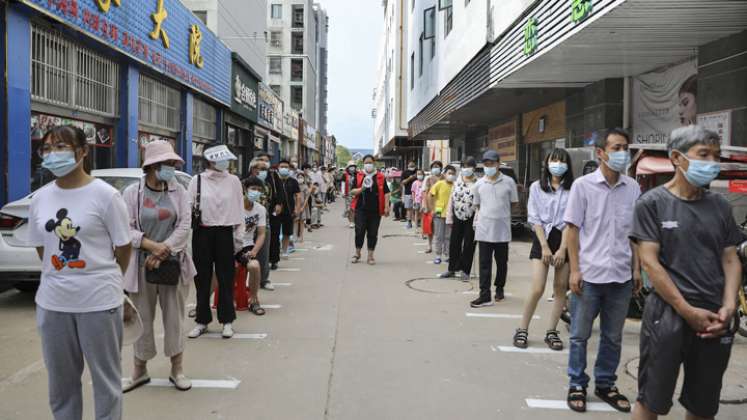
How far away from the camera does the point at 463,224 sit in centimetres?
941

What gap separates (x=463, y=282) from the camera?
9320 millimetres

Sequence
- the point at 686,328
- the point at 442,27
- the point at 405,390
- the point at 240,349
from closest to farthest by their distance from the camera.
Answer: the point at 686,328, the point at 405,390, the point at 240,349, the point at 442,27

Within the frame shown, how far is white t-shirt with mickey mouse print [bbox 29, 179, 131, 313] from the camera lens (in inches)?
126

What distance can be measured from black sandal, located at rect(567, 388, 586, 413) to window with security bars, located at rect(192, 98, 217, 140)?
1733cm

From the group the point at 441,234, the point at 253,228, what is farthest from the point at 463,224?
the point at 253,228

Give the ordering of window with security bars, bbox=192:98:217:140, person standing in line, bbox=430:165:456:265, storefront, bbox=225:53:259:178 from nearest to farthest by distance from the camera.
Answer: person standing in line, bbox=430:165:456:265
window with security bars, bbox=192:98:217:140
storefront, bbox=225:53:259:178

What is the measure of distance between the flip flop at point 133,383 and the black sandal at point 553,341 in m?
3.49

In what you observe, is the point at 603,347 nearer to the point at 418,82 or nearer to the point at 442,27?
the point at 442,27

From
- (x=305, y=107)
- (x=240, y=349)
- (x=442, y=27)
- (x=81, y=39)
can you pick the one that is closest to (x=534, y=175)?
(x=442, y=27)

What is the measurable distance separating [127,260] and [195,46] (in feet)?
52.4

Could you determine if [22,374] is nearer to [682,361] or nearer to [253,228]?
[253,228]

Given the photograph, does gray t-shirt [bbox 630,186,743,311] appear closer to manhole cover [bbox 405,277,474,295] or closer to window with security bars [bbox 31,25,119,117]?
manhole cover [bbox 405,277,474,295]

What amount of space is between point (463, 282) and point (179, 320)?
5468 mm

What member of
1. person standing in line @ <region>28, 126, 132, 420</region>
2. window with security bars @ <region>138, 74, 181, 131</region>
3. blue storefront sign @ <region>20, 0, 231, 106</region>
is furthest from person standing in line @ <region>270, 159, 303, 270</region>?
person standing in line @ <region>28, 126, 132, 420</region>
